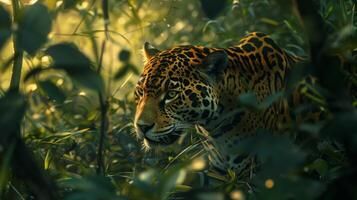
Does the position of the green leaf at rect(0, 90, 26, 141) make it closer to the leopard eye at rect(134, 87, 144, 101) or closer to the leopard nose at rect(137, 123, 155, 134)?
the leopard nose at rect(137, 123, 155, 134)

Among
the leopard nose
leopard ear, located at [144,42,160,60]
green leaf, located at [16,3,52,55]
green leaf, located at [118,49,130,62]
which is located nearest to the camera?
green leaf, located at [16,3,52,55]

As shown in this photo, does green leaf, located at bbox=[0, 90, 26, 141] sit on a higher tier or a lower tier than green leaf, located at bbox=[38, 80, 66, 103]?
higher

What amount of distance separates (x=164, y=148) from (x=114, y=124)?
2.95ft

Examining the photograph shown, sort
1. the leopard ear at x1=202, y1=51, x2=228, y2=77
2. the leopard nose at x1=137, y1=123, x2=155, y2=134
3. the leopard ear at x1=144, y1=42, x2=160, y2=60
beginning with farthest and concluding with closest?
the leopard ear at x1=144, y1=42, x2=160, y2=60 → the leopard ear at x1=202, y1=51, x2=228, y2=77 → the leopard nose at x1=137, y1=123, x2=155, y2=134

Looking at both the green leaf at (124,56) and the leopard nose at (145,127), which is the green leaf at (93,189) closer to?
the green leaf at (124,56)

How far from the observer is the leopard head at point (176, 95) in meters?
4.14

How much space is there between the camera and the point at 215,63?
4.24 meters

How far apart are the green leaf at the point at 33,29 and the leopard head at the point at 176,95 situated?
2.69 meters

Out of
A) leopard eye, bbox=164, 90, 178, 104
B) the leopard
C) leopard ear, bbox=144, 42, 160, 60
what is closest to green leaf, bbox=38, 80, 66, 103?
the leopard

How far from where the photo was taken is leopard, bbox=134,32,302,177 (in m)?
4.16

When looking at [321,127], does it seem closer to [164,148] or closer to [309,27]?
[309,27]

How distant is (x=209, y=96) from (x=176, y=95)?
0.19 meters

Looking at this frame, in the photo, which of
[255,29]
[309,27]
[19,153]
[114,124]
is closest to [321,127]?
[309,27]

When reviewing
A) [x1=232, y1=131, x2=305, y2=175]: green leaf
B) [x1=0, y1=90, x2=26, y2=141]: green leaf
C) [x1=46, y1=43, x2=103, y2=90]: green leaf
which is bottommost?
[x1=232, y1=131, x2=305, y2=175]: green leaf
